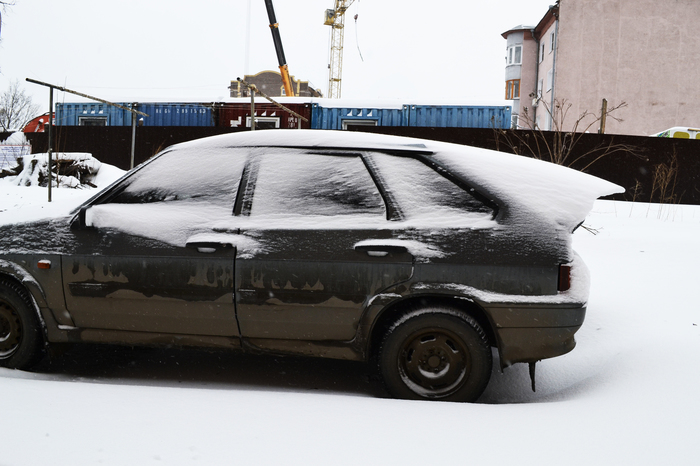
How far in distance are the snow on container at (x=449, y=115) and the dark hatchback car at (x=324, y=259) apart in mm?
17102

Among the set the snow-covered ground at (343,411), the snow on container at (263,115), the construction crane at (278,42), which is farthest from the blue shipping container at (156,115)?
the snow-covered ground at (343,411)

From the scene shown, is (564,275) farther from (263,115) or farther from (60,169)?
(263,115)

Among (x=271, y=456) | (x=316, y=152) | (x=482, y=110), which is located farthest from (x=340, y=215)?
(x=482, y=110)

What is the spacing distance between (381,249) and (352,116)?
698 inches

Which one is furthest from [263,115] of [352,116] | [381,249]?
[381,249]

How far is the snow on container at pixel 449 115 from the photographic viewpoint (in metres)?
19.7

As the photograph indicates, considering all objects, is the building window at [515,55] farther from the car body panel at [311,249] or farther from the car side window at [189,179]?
the car side window at [189,179]

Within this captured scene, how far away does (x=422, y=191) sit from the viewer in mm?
2910

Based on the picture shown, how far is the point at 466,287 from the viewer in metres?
2.75

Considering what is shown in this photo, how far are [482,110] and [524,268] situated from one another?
18.1 meters

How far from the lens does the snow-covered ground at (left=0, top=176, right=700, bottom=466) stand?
2127 millimetres

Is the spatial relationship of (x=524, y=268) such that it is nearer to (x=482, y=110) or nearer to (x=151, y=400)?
(x=151, y=400)

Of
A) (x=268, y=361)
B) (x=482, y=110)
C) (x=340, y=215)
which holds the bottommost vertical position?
(x=268, y=361)

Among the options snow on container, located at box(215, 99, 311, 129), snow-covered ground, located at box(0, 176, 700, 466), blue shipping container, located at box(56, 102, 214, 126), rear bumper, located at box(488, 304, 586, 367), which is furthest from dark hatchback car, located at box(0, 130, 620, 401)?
blue shipping container, located at box(56, 102, 214, 126)
